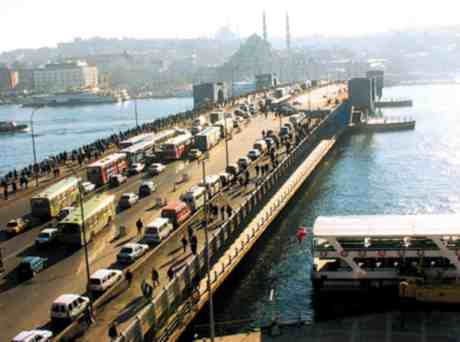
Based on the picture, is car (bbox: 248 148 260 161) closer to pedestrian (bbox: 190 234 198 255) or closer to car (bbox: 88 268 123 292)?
pedestrian (bbox: 190 234 198 255)

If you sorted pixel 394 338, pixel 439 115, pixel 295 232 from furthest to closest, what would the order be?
pixel 439 115 < pixel 295 232 < pixel 394 338

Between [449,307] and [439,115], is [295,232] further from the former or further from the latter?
[439,115]

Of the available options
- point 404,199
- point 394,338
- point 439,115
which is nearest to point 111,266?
point 394,338

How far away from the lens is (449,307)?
23000mm

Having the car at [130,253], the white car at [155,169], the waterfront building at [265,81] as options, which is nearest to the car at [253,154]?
the white car at [155,169]

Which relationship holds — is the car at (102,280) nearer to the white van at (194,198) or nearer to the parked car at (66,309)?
the parked car at (66,309)

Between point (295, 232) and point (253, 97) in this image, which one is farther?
point (253, 97)

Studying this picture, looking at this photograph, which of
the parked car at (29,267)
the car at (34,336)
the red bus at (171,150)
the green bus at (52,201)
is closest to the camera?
the car at (34,336)

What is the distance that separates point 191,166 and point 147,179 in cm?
463

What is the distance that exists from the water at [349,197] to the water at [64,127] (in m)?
34.5

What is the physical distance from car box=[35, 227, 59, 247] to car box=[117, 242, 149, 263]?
3.56 m

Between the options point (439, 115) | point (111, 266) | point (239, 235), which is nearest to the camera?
point (111, 266)

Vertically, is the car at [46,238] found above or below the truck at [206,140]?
below

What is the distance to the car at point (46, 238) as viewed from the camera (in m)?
27.1
